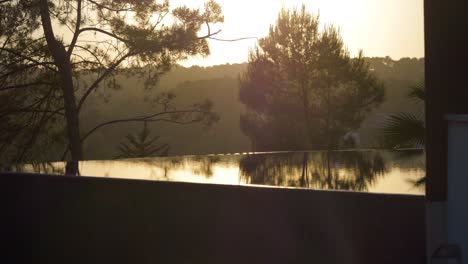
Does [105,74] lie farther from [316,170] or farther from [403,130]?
[316,170]

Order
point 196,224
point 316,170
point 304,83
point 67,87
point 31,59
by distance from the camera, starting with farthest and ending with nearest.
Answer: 1. point 304,83
2. point 67,87
3. point 31,59
4. point 316,170
5. point 196,224

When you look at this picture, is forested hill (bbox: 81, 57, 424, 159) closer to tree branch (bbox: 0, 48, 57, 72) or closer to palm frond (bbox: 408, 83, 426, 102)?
tree branch (bbox: 0, 48, 57, 72)

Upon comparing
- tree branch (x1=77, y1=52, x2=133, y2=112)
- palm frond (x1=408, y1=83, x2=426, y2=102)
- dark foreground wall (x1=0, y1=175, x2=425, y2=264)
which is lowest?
dark foreground wall (x1=0, y1=175, x2=425, y2=264)

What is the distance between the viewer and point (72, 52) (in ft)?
48.4

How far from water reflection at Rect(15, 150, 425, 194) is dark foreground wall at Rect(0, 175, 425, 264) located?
45 centimetres

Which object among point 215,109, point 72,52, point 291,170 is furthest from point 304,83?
point 291,170

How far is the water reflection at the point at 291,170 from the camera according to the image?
123 inches

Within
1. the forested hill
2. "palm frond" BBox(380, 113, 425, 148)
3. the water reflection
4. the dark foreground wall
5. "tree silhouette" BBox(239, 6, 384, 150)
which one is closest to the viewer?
the dark foreground wall

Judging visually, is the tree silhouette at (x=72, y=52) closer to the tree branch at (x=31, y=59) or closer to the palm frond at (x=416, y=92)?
the tree branch at (x=31, y=59)

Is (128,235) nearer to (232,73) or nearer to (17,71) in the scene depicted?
(17,71)

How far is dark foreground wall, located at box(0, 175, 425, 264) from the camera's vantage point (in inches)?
79.2

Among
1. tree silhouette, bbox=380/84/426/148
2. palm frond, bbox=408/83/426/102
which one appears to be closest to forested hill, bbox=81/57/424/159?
palm frond, bbox=408/83/426/102

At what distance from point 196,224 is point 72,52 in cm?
1289

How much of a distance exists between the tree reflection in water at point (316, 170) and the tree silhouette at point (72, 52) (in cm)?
907
